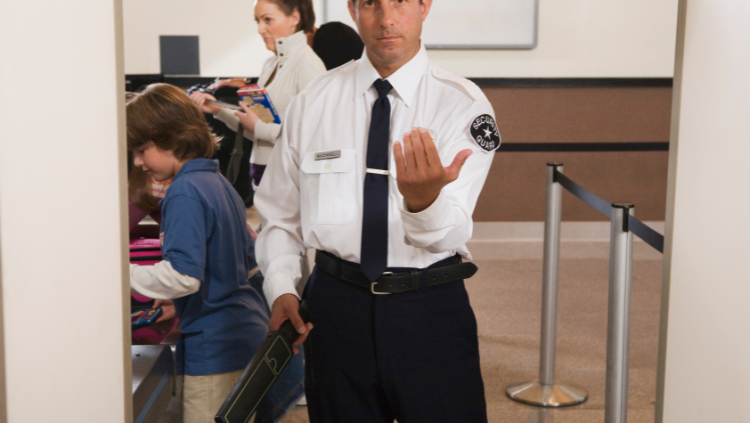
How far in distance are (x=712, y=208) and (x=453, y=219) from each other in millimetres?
438

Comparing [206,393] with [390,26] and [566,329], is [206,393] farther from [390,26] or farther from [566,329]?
[566,329]

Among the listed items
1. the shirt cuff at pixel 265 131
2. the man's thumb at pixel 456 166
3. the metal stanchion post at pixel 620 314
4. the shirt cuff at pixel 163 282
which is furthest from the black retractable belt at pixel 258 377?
the shirt cuff at pixel 265 131

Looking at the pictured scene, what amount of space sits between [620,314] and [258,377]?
112cm

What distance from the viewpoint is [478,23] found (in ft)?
18.4

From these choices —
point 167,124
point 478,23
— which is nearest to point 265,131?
point 167,124

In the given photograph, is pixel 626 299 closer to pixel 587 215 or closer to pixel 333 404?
pixel 333 404

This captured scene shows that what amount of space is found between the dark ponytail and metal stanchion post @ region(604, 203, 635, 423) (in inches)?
57.8

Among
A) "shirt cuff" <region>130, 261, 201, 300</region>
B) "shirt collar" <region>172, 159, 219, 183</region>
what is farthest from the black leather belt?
"shirt collar" <region>172, 159, 219, 183</region>

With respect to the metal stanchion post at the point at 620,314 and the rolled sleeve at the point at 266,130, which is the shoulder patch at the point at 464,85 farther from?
the rolled sleeve at the point at 266,130

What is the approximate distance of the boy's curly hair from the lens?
1.92 meters

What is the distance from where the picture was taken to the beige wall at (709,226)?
3.48 feet

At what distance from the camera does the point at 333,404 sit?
1.58 metres

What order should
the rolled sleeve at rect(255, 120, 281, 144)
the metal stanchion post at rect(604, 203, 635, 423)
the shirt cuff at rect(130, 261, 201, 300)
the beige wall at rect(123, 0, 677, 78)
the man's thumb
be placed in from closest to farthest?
the man's thumb, the shirt cuff at rect(130, 261, 201, 300), the metal stanchion post at rect(604, 203, 635, 423), the rolled sleeve at rect(255, 120, 281, 144), the beige wall at rect(123, 0, 677, 78)

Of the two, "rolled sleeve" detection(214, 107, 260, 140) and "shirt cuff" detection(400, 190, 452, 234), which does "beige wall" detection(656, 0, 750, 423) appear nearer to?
"shirt cuff" detection(400, 190, 452, 234)
